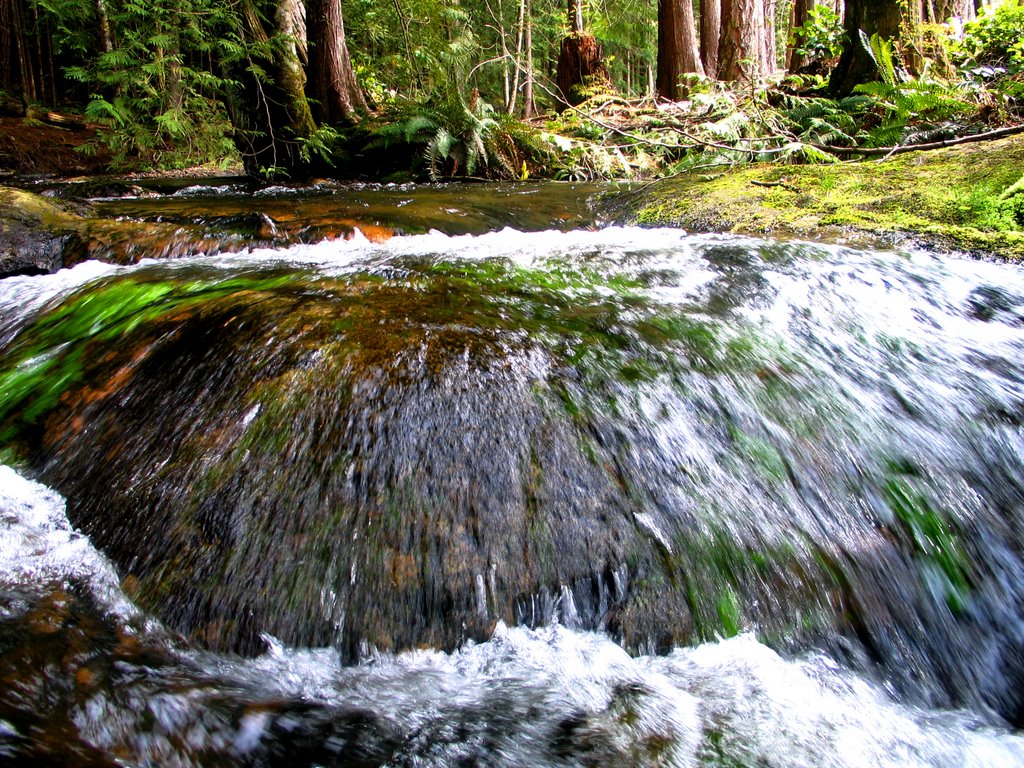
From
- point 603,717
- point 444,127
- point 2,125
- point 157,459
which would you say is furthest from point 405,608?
point 2,125

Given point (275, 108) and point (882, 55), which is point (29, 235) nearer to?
point (275, 108)

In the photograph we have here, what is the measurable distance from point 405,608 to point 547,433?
75 cm

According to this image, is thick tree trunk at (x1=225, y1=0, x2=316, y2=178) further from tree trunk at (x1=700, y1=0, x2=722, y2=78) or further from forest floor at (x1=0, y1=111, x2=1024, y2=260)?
tree trunk at (x1=700, y1=0, x2=722, y2=78)

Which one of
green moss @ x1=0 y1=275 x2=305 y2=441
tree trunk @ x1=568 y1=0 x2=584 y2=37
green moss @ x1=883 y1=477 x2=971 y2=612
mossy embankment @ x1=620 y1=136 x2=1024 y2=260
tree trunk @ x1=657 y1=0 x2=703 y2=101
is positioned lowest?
green moss @ x1=883 y1=477 x2=971 y2=612

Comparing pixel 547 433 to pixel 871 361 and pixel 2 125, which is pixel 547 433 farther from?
pixel 2 125

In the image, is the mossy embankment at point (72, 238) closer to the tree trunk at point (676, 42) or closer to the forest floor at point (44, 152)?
the forest floor at point (44, 152)

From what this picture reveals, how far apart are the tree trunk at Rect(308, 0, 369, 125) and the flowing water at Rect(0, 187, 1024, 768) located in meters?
7.12

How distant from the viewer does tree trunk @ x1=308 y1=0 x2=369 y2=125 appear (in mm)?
8609

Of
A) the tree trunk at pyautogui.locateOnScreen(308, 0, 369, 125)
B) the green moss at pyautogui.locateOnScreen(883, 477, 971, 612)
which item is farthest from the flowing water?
the tree trunk at pyautogui.locateOnScreen(308, 0, 369, 125)

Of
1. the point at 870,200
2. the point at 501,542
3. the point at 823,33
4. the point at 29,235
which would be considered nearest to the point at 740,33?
the point at 823,33

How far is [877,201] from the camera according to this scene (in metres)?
4.63

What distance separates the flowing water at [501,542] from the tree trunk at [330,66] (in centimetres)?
712

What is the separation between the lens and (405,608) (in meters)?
1.73

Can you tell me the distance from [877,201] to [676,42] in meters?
9.12
